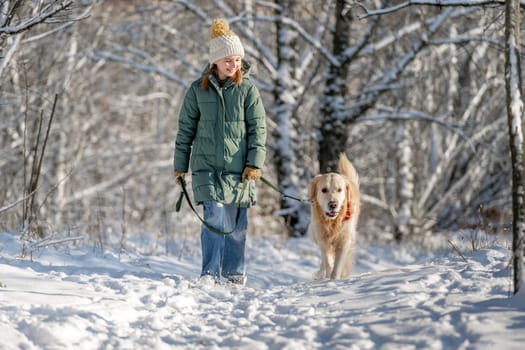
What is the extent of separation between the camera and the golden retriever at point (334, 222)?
5.57 metres

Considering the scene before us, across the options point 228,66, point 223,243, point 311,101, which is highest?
point 311,101

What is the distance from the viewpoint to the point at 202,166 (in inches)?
198

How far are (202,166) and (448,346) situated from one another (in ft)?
8.48

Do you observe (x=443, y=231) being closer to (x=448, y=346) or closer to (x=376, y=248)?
(x=376, y=248)

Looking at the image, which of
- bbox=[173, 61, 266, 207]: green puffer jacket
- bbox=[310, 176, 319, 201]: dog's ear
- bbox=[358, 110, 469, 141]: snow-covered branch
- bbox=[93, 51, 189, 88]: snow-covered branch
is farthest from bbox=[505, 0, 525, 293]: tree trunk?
bbox=[93, 51, 189, 88]: snow-covered branch

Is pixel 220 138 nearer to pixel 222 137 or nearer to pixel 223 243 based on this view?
pixel 222 137

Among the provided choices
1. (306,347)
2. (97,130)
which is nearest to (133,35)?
(97,130)

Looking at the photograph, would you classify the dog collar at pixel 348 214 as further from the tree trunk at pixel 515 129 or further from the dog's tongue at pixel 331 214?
the tree trunk at pixel 515 129

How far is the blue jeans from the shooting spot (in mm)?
5035

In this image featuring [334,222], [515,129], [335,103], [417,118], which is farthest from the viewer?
[335,103]

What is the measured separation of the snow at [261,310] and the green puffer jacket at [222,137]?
762mm

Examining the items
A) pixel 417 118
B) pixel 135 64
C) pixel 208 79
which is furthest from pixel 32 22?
pixel 417 118

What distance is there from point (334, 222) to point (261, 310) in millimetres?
1920

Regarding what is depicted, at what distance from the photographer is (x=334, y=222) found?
5.68 m
